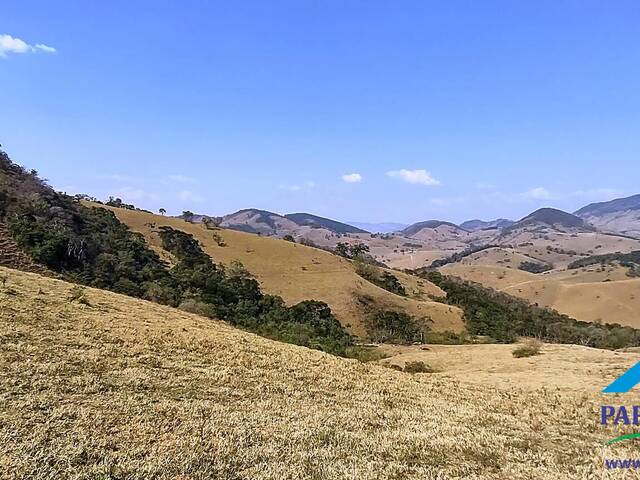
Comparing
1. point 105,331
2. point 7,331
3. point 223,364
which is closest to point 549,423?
point 223,364

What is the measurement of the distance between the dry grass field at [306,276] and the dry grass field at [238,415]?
39091 mm

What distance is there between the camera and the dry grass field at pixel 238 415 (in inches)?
332

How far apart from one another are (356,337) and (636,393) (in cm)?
3591

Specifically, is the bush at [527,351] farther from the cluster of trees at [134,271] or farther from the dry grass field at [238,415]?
the dry grass field at [238,415]

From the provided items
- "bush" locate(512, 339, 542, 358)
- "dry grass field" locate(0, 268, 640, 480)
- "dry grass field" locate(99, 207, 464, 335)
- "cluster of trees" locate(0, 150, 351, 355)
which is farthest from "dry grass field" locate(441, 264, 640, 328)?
"dry grass field" locate(0, 268, 640, 480)

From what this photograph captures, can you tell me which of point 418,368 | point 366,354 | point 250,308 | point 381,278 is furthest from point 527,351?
point 381,278

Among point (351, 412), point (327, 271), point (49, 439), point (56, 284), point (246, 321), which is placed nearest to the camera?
point (49, 439)

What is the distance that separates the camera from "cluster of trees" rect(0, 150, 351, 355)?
37.1m

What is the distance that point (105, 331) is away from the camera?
17.2 metres

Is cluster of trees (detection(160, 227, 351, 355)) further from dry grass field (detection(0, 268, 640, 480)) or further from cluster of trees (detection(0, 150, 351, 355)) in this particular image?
dry grass field (detection(0, 268, 640, 480))

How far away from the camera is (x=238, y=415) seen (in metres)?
11.2

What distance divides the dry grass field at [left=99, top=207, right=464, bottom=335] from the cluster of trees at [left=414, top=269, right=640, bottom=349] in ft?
10.5

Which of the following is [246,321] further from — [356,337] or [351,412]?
[351,412]

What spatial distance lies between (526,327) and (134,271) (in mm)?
49677
